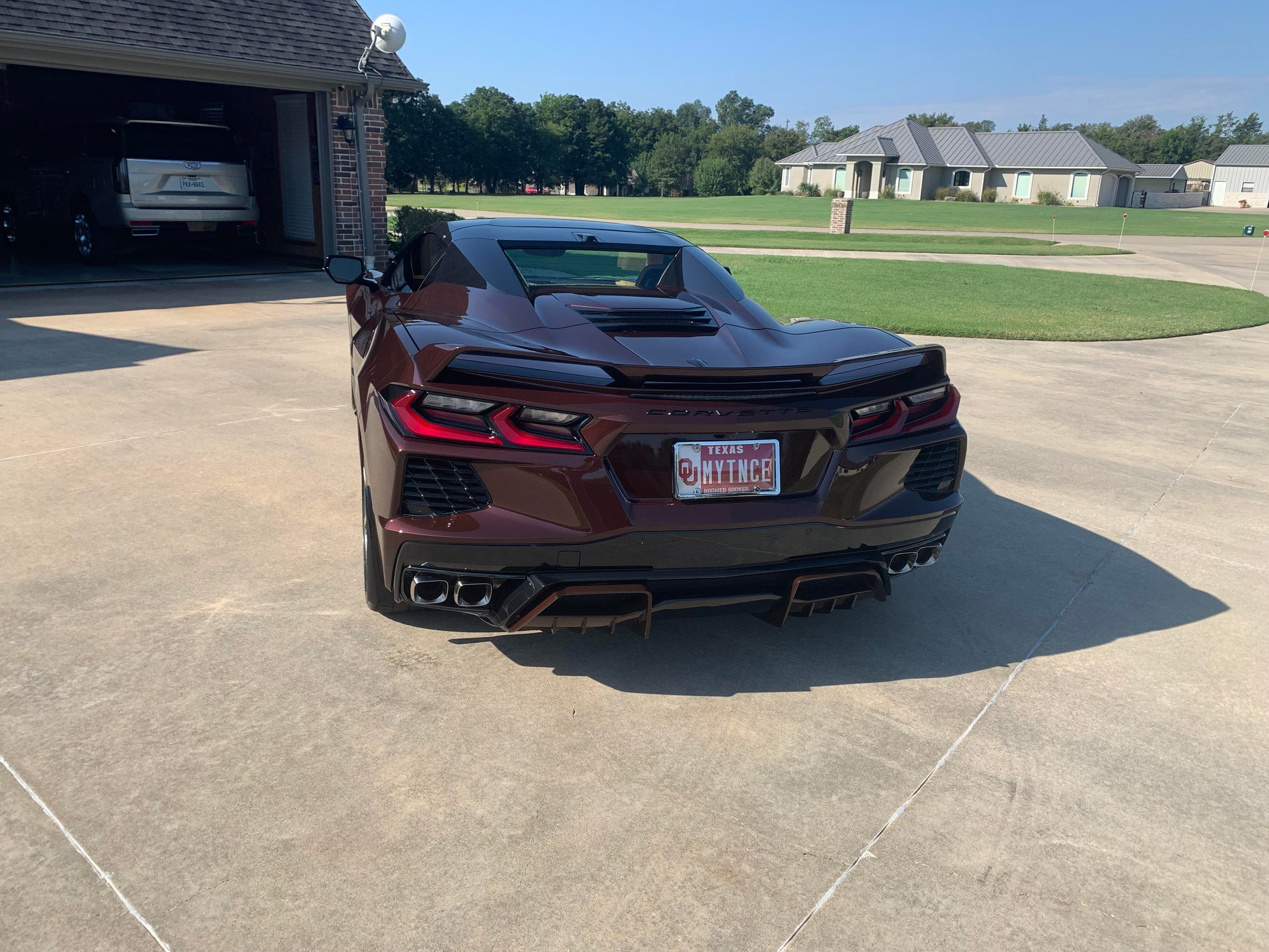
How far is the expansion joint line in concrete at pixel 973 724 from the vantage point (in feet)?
7.51

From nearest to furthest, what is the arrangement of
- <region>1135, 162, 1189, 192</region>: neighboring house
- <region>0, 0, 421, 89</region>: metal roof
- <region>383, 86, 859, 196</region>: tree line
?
<region>0, 0, 421, 89</region>: metal roof → <region>383, 86, 859, 196</region>: tree line → <region>1135, 162, 1189, 192</region>: neighboring house

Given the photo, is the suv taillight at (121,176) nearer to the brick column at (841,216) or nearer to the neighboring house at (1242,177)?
the brick column at (841,216)

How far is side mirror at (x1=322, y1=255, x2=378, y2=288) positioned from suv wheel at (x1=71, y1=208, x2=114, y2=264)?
1173 centimetres

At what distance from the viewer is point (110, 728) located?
288cm

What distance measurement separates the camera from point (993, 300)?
1511cm

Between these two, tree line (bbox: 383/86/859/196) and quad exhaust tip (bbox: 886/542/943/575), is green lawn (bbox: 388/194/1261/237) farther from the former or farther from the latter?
quad exhaust tip (bbox: 886/542/943/575)

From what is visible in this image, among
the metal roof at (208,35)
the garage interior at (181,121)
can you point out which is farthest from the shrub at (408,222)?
the metal roof at (208,35)

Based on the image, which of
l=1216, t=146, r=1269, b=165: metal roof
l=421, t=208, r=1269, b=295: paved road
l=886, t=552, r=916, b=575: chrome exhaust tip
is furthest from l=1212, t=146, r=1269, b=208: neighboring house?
l=886, t=552, r=916, b=575: chrome exhaust tip

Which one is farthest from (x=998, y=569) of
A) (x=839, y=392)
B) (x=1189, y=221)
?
(x=1189, y=221)

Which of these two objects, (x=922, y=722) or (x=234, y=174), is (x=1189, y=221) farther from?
(x=922, y=722)

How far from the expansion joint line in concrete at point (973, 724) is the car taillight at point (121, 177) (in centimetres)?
Answer: 1343

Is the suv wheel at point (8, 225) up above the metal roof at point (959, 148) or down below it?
below

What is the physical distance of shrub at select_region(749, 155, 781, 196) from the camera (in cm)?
9881

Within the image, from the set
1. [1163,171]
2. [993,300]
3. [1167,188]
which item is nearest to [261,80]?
[993,300]
